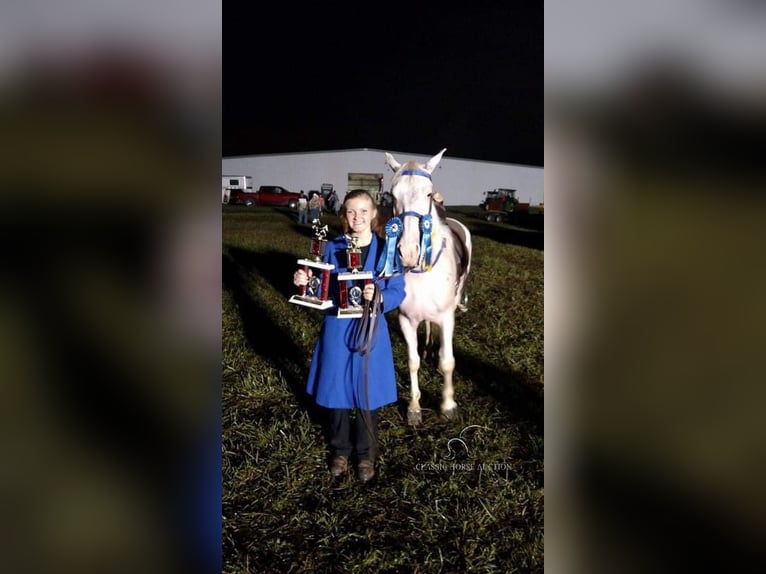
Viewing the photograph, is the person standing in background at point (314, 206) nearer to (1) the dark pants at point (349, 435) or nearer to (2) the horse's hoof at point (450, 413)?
(1) the dark pants at point (349, 435)

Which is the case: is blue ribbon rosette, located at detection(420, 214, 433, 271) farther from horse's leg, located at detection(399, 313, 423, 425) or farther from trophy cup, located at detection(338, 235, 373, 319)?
horse's leg, located at detection(399, 313, 423, 425)

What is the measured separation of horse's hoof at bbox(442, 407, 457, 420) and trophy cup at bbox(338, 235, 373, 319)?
2.33ft

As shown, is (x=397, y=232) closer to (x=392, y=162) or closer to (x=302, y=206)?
(x=392, y=162)

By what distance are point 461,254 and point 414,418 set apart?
72 cm

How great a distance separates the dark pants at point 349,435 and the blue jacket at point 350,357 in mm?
119

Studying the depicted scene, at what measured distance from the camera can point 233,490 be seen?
6.44ft

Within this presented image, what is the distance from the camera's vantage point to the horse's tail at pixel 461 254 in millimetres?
1985

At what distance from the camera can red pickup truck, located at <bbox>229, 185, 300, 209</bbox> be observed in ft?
6.09

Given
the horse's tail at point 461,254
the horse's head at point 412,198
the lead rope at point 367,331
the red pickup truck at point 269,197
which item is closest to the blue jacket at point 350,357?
the lead rope at point 367,331

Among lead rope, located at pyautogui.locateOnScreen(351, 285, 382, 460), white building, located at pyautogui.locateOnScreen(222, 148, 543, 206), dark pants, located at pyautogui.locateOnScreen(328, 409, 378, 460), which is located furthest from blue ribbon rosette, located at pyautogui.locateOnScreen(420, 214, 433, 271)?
dark pants, located at pyautogui.locateOnScreen(328, 409, 378, 460)
